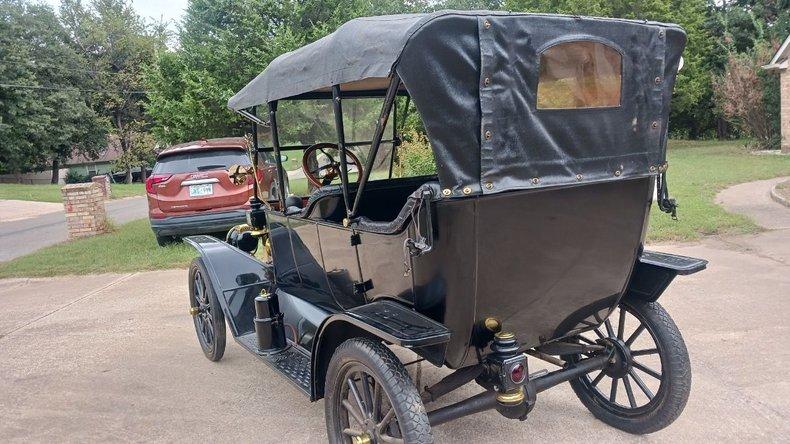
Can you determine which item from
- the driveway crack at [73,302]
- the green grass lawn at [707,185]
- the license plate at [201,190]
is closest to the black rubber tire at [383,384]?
the driveway crack at [73,302]

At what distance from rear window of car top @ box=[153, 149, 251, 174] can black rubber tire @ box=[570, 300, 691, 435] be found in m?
6.75

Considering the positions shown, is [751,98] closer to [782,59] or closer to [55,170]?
[782,59]

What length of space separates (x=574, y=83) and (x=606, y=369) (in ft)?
5.25

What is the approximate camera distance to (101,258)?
28.5 feet

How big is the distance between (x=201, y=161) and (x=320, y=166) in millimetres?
5339

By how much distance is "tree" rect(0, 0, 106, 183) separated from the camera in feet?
96.7

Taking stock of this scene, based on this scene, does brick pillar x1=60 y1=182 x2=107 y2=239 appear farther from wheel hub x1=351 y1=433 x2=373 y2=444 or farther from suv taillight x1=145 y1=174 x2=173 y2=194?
wheel hub x1=351 y1=433 x2=373 y2=444

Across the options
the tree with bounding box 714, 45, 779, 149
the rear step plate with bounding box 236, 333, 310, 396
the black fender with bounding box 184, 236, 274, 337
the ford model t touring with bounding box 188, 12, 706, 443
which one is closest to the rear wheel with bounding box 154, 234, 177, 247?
the black fender with bounding box 184, 236, 274, 337

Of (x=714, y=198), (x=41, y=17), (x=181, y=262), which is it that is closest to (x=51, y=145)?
(x=41, y=17)

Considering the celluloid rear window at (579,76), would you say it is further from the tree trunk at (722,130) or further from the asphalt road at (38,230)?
the tree trunk at (722,130)

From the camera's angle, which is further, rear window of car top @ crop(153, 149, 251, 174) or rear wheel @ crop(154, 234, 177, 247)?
rear wheel @ crop(154, 234, 177, 247)

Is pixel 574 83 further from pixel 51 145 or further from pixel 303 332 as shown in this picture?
pixel 51 145

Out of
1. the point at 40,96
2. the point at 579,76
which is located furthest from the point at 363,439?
the point at 40,96

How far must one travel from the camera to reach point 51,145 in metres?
32.4
